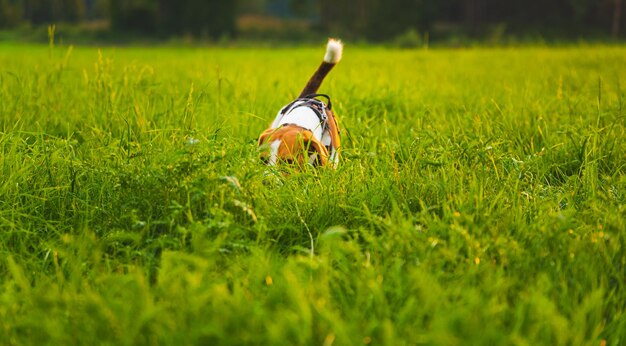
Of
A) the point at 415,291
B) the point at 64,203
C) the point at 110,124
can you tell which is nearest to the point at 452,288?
the point at 415,291

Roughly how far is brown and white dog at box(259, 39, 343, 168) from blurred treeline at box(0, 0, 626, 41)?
27.1 meters

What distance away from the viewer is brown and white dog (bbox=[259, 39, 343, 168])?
10.9 feet

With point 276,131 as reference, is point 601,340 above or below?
below

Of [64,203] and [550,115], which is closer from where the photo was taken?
[64,203]

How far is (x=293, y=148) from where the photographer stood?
10.9 ft

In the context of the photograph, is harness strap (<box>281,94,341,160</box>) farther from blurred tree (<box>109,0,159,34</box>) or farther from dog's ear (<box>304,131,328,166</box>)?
blurred tree (<box>109,0,159,34</box>)

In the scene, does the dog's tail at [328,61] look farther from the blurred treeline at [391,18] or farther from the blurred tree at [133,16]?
the blurred tree at [133,16]

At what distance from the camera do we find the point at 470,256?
2234 millimetres

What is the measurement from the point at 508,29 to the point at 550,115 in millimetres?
31281

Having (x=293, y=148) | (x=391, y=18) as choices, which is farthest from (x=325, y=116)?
(x=391, y=18)

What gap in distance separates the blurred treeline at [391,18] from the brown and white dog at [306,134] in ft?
88.8

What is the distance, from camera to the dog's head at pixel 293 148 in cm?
329

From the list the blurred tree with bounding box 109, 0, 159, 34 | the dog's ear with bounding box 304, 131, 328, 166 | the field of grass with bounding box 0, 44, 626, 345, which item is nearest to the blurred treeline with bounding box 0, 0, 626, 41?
the blurred tree with bounding box 109, 0, 159, 34

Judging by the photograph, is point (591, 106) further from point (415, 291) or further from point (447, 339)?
point (447, 339)
